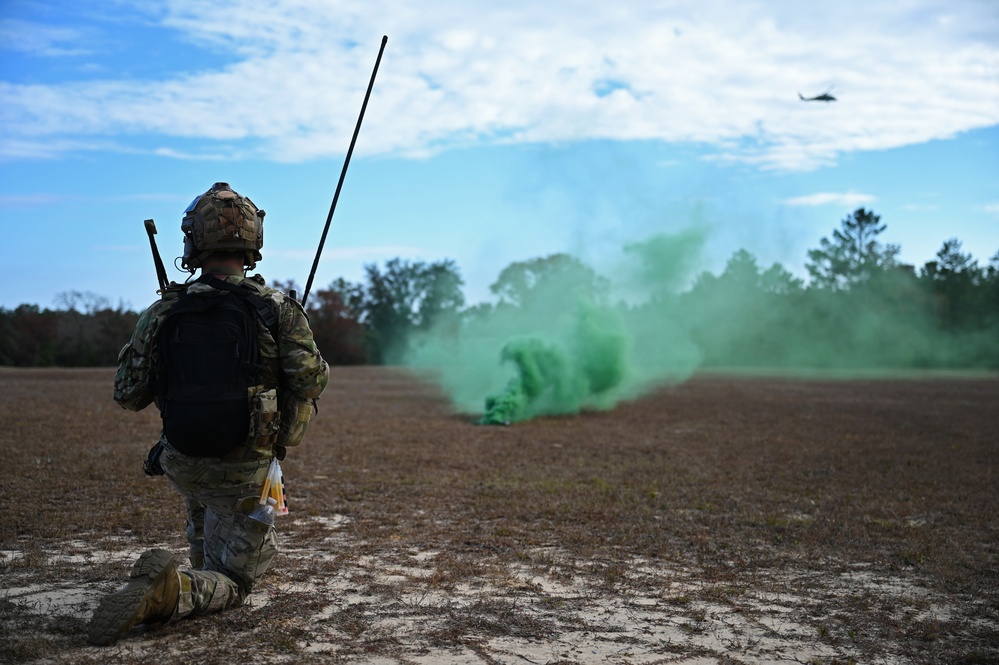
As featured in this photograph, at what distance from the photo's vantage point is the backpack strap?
4.90 m

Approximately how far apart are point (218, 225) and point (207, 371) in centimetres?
93

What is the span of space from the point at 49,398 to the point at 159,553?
19.8 m

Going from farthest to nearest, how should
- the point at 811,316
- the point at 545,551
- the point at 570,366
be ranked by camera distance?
the point at 811,316, the point at 570,366, the point at 545,551

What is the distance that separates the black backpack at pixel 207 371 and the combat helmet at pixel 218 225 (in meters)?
0.38

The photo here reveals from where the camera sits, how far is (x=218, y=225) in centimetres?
504

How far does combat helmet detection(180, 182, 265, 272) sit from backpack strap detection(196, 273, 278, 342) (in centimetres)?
24

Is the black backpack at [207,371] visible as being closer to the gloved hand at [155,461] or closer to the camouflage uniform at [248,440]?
the camouflage uniform at [248,440]

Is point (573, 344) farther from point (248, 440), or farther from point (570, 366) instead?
point (248, 440)

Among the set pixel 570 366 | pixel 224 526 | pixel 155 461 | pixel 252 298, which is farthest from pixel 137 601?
pixel 570 366

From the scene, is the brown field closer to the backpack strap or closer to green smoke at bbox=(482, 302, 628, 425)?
the backpack strap

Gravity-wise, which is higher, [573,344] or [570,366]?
[573,344]

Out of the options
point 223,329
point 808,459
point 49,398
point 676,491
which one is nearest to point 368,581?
point 223,329

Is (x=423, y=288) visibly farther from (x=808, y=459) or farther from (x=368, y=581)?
(x=368, y=581)

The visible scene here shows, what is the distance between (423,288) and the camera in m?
72.3
